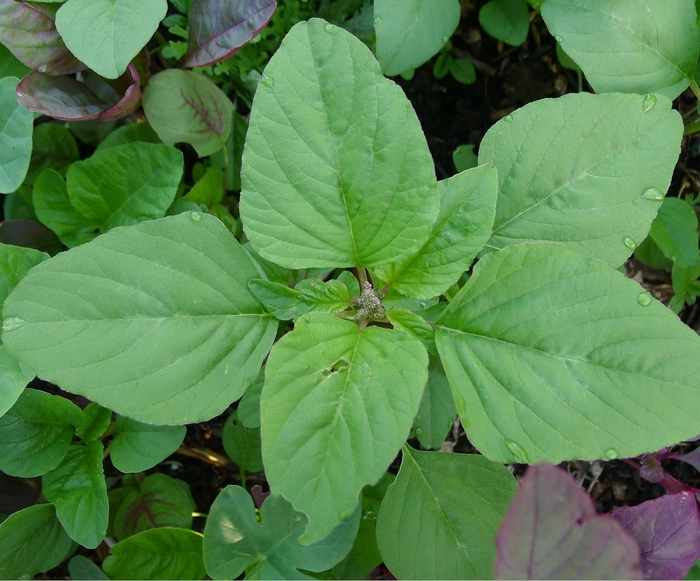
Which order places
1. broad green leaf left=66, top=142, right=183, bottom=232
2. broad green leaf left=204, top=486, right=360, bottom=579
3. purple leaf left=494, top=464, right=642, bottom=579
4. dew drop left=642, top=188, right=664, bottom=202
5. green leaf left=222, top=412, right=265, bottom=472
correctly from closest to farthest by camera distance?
purple leaf left=494, top=464, right=642, bottom=579 → dew drop left=642, top=188, right=664, bottom=202 → broad green leaf left=204, top=486, right=360, bottom=579 → broad green leaf left=66, top=142, right=183, bottom=232 → green leaf left=222, top=412, right=265, bottom=472

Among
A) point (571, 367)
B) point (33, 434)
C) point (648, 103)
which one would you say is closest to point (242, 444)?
point (33, 434)

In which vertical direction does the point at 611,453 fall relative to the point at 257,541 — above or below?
above

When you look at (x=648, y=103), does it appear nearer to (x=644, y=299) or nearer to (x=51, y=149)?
(x=644, y=299)

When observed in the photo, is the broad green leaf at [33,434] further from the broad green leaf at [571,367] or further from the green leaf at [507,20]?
the green leaf at [507,20]

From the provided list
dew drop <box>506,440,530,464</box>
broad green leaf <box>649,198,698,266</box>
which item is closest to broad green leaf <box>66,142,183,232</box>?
dew drop <box>506,440,530,464</box>

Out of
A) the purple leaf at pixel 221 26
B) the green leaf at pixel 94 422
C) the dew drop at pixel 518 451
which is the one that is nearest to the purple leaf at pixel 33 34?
the purple leaf at pixel 221 26

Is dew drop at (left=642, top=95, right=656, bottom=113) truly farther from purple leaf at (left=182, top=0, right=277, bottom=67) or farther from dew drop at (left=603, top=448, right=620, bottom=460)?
purple leaf at (left=182, top=0, right=277, bottom=67)

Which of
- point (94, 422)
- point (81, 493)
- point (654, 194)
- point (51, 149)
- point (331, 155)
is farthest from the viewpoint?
point (51, 149)
